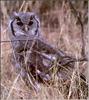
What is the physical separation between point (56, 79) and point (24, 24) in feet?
2.27

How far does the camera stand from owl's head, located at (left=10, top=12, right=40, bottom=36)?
498 centimetres

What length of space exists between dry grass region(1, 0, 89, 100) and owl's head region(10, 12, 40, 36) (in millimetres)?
440

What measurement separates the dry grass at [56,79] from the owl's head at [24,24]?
0.44 m

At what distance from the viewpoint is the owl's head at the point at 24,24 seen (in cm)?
498

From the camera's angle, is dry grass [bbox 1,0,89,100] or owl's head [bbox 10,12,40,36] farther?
owl's head [bbox 10,12,40,36]

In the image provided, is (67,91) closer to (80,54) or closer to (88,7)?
(80,54)

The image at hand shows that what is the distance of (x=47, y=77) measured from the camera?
15.8 ft

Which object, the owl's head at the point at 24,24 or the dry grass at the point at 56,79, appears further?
the owl's head at the point at 24,24

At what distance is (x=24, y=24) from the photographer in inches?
196

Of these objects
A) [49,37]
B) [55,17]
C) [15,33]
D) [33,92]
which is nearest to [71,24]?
[49,37]

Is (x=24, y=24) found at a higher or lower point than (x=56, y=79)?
higher

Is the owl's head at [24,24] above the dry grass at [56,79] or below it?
above

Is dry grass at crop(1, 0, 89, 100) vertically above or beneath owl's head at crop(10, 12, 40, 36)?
beneath

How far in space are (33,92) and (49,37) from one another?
2.21m
